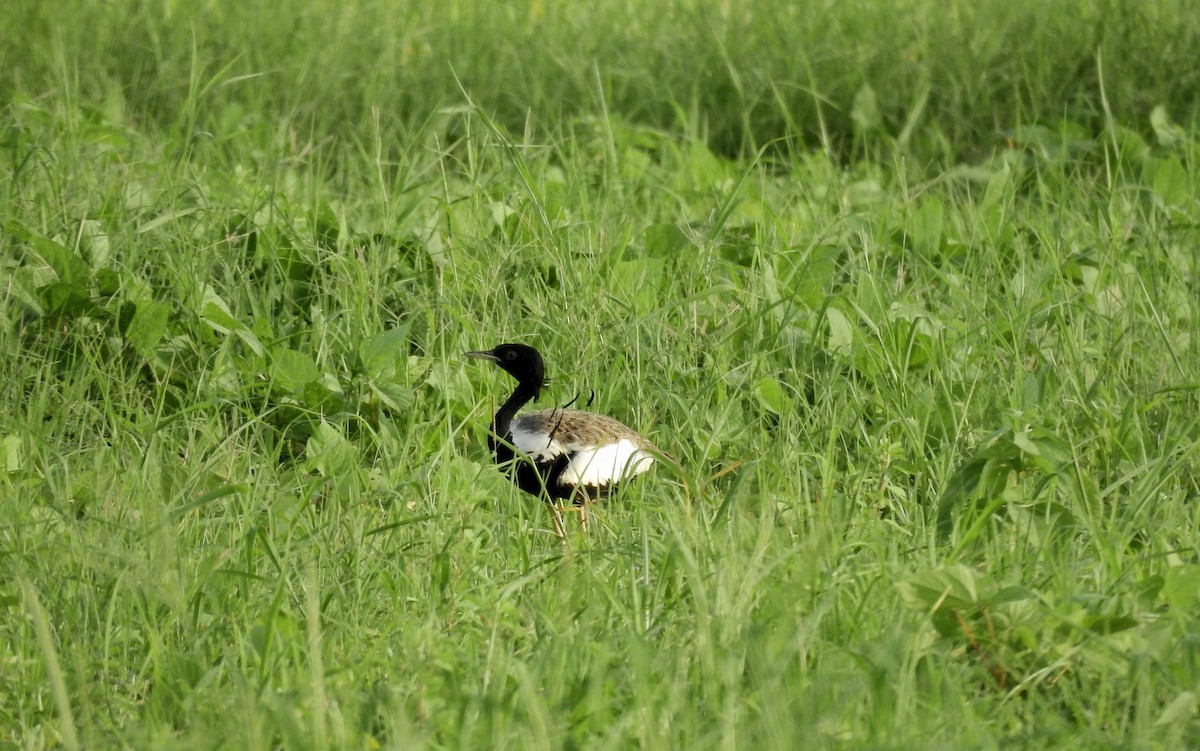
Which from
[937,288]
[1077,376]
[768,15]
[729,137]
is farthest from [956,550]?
[768,15]

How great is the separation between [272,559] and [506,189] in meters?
2.06

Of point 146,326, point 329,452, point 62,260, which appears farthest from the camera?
point 62,260

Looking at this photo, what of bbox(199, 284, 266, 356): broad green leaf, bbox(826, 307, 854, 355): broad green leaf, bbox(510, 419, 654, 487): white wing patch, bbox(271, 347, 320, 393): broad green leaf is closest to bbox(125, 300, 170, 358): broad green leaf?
bbox(199, 284, 266, 356): broad green leaf

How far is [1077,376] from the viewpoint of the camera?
395 cm

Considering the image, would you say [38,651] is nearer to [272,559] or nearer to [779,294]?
[272,559]

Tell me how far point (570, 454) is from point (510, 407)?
334 mm

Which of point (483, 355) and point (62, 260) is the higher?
point (62, 260)

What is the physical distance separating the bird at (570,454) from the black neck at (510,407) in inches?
0.4

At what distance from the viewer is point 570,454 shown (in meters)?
3.68

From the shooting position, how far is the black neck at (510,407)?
392 centimetres

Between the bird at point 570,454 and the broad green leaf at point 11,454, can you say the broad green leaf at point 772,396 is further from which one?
the broad green leaf at point 11,454

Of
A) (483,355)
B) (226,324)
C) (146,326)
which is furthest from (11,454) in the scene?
(483,355)

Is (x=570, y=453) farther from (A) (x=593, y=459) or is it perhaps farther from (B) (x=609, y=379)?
(B) (x=609, y=379)

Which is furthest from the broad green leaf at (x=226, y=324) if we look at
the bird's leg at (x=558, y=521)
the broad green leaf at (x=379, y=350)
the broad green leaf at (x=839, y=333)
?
the broad green leaf at (x=839, y=333)
